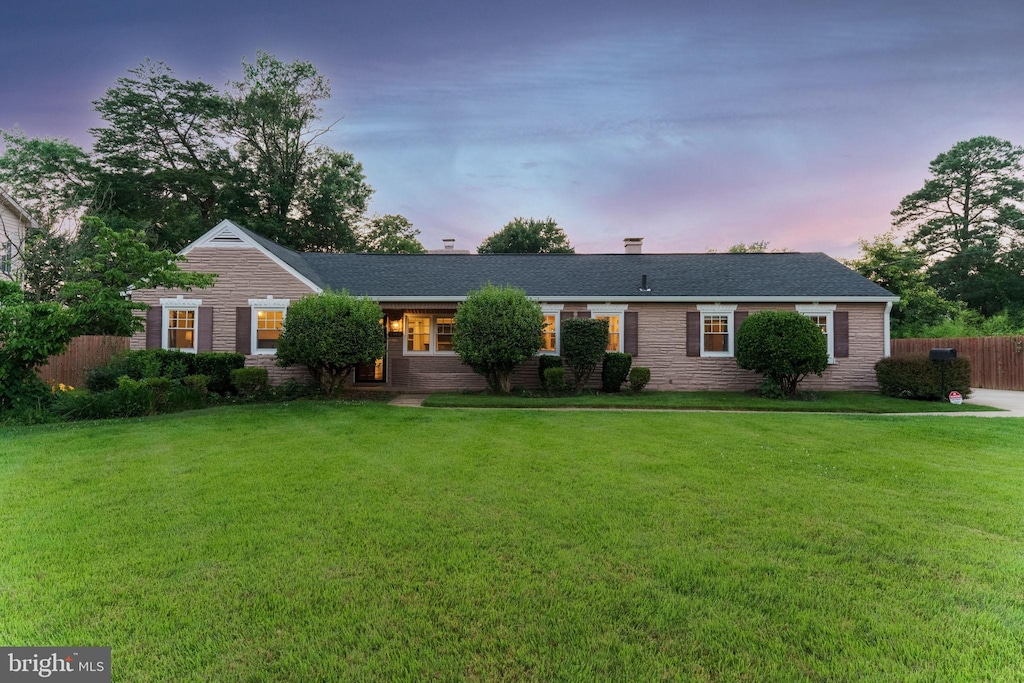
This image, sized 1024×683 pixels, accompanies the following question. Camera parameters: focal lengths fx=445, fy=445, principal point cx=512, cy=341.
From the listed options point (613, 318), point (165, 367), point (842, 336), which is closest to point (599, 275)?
point (613, 318)

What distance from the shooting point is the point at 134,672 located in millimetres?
1907

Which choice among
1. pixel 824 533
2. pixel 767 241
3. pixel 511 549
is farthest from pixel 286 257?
pixel 767 241

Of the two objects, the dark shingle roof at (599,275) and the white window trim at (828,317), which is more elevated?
the dark shingle roof at (599,275)

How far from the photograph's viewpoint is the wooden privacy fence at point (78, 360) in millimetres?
13906

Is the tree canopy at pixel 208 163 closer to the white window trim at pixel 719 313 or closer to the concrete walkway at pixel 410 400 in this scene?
the concrete walkway at pixel 410 400

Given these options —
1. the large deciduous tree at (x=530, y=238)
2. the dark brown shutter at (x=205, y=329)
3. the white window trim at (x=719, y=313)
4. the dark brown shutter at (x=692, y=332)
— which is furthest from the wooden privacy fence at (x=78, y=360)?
the large deciduous tree at (x=530, y=238)

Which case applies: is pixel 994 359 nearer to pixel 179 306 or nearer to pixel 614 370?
pixel 614 370

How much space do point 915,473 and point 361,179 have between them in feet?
98.0

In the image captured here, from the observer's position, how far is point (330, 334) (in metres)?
11.3

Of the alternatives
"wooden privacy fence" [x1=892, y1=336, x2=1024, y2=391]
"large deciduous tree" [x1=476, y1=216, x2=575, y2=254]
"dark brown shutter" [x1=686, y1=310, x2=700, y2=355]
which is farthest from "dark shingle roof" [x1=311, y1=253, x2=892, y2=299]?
"large deciduous tree" [x1=476, y1=216, x2=575, y2=254]

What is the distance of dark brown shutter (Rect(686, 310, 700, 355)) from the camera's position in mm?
13953

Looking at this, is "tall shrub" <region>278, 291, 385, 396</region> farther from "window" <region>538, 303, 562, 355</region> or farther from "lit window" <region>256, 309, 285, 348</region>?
"window" <region>538, 303, 562, 355</region>

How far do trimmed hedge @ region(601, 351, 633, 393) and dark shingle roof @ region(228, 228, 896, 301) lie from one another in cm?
204

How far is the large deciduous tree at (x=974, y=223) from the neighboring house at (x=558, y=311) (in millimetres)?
21776
